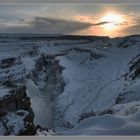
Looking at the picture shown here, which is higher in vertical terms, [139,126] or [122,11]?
[122,11]

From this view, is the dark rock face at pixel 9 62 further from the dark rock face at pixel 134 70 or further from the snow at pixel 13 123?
the dark rock face at pixel 134 70

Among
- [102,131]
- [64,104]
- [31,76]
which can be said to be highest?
[31,76]

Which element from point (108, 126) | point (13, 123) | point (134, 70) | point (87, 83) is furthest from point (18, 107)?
point (134, 70)

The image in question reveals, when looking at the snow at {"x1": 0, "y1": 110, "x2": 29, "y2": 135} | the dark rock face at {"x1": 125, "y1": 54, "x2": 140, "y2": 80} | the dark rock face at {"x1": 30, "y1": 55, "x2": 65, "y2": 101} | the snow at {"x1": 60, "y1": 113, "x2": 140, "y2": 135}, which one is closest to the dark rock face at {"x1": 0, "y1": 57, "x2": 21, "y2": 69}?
the dark rock face at {"x1": 30, "y1": 55, "x2": 65, "y2": 101}

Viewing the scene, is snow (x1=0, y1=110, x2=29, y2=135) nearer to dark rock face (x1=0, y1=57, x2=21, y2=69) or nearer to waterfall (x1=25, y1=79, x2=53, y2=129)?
waterfall (x1=25, y1=79, x2=53, y2=129)

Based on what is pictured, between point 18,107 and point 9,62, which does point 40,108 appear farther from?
point 9,62

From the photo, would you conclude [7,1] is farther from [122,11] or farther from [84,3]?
[122,11]

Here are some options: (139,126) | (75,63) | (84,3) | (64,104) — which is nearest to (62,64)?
(75,63)

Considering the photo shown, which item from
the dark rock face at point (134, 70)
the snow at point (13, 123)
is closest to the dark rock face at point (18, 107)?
the snow at point (13, 123)
